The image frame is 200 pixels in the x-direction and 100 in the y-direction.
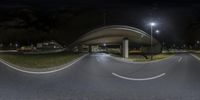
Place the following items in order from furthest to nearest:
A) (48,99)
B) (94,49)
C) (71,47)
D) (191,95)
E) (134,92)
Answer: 1. (94,49)
2. (71,47)
3. (134,92)
4. (191,95)
5. (48,99)

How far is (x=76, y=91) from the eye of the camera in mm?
11719

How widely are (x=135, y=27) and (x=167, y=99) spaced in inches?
2421

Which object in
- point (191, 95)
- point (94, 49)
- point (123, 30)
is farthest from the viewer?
point (94, 49)

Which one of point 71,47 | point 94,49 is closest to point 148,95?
point 71,47

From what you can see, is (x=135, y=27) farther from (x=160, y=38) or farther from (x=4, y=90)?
(x=4, y=90)

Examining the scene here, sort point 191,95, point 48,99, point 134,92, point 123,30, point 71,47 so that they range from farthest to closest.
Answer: point 71,47, point 123,30, point 134,92, point 191,95, point 48,99

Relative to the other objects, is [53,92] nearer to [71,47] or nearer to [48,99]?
[48,99]

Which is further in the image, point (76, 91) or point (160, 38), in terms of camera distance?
point (160, 38)

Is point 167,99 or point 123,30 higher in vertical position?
point 123,30

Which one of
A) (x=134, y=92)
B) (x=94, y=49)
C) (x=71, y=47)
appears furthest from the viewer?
(x=94, y=49)

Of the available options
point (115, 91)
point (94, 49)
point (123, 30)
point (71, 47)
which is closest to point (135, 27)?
point (123, 30)

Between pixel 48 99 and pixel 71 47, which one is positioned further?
pixel 71 47

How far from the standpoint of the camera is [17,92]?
11.3m

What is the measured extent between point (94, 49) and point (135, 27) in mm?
43089
